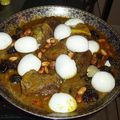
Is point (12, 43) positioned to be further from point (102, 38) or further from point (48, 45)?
point (102, 38)

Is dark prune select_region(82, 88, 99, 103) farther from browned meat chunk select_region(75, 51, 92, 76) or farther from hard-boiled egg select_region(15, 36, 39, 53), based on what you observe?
hard-boiled egg select_region(15, 36, 39, 53)

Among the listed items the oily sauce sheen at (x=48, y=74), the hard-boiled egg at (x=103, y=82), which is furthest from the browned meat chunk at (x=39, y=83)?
the hard-boiled egg at (x=103, y=82)

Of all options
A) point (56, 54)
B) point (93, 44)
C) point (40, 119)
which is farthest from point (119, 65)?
point (40, 119)

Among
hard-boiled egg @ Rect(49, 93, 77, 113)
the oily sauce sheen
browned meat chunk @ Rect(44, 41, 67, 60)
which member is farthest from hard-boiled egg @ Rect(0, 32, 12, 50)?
hard-boiled egg @ Rect(49, 93, 77, 113)

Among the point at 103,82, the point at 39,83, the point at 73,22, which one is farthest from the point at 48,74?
the point at 73,22

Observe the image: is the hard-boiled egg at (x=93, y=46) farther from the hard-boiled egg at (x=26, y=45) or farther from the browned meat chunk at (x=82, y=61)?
the hard-boiled egg at (x=26, y=45)

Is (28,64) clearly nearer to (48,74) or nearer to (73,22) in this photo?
(48,74)
